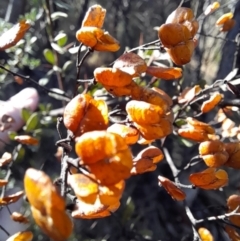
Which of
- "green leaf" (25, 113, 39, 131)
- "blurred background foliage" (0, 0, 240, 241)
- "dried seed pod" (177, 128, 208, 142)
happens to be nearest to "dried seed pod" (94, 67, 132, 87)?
"dried seed pod" (177, 128, 208, 142)

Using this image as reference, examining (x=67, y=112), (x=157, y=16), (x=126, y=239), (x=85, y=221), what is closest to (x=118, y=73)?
(x=67, y=112)

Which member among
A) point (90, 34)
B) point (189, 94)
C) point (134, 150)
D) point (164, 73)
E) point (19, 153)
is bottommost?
point (134, 150)

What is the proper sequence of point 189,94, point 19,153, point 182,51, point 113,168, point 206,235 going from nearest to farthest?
point 113,168, point 182,51, point 206,235, point 189,94, point 19,153

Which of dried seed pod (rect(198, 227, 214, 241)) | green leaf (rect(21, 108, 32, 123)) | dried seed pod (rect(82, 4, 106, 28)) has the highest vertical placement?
dried seed pod (rect(82, 4, 106, 28))

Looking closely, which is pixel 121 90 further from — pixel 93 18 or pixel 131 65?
pixel 93 18

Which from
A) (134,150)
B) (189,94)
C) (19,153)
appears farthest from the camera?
(134,150)

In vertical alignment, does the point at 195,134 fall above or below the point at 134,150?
above

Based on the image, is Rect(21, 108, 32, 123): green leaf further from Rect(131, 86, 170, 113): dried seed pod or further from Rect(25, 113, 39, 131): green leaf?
Rect(131, 86, 170, 113): dried seed pod

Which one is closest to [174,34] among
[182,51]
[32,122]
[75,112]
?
[182,51]

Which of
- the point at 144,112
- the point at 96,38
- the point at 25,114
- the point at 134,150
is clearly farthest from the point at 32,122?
the point at 144,112

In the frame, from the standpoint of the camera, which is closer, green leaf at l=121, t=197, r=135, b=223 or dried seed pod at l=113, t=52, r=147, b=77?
dried seed pod at l=113, t=52, r=147, b=77

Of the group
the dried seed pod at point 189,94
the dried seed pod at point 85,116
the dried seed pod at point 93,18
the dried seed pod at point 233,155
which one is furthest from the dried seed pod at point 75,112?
the dried seed pod at point 189,94

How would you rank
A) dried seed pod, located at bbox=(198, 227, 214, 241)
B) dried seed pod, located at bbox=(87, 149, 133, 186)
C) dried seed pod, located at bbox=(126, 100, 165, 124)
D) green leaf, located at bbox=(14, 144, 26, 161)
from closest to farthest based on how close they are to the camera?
dried seed pod, located at bbox=(87, 149, 133, 186)
dried seed pod, located at bbox=(126, 100, 165, 124)
dried seed pod, located at bbox=(198, 227, 214, 241)
green leaf, located at bbox=(14, 144, 26, 161)

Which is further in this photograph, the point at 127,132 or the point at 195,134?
the point at 195,134
